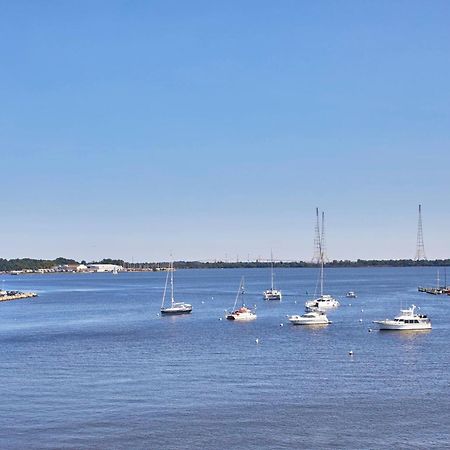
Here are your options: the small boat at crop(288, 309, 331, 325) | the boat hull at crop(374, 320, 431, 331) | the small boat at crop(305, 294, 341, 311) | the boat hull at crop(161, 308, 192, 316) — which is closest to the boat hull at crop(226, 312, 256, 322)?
the small boat at crop(288, 309, 331, 325)

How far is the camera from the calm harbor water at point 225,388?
40281 mm

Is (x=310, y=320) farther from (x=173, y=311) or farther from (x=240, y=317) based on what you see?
(x=173, y=311)

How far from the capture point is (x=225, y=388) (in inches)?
2057

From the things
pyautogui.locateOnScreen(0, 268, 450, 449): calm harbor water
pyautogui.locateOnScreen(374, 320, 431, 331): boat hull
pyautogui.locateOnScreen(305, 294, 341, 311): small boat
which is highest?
pyautogui.locateOnScreen(305, 294, 341, 311): small boat

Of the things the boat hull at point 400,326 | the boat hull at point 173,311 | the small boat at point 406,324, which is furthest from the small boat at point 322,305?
the boat hull at point 400,326

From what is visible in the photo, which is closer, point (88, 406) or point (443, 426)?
point (443, 426)

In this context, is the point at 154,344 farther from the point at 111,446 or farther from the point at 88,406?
the point at 111,446

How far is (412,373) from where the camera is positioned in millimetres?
59219

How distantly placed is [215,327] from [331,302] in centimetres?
4075

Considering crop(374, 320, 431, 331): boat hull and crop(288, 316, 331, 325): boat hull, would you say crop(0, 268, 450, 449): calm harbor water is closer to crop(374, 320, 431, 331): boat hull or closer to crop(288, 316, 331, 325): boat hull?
crop(374, 320, 431, 331): boat hull

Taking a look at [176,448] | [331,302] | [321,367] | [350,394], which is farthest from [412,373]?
[331,302]

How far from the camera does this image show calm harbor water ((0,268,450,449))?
1586 inches

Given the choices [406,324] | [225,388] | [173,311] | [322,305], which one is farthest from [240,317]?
[225,388]

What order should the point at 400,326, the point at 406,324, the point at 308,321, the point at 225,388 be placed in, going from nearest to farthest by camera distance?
the point at 225,388 → the point at 400,326 → the point at 406,324 → the point at 308,321
